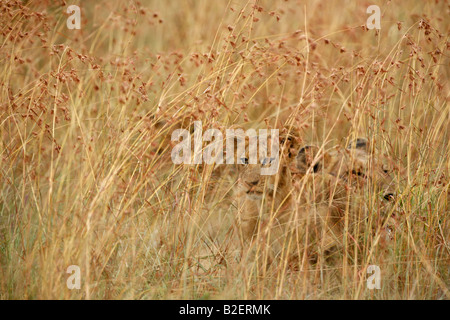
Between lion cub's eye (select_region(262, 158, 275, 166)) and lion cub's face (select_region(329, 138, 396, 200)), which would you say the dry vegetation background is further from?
lion cub's eye (select_region(262, 158, 275, 166))

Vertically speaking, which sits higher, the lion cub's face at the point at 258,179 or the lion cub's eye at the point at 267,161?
the lion cub's eye at the point at 267,161

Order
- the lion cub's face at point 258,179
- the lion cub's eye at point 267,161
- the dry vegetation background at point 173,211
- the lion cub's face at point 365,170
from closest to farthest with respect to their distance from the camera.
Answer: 1. the dry vegetation background at point 173,211
2. the lion cub's face at point 365,170
3. the lion cub's eye at point 267,161
4. the lion cub's face at point 258,179

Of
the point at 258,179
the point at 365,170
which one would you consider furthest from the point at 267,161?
the point at 365,170

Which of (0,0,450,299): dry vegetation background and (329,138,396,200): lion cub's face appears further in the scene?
(329,138,396,200): lion cub's face

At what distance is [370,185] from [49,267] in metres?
2.07

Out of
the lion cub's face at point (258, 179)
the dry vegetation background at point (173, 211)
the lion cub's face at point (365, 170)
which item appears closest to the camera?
the dry vegetation background at point (173, 211)

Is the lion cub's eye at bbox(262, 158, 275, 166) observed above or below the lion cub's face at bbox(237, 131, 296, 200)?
above

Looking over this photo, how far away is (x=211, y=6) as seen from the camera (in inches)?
283

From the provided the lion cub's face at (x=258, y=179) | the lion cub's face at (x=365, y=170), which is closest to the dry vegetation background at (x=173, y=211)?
the lion cub's face at (x=365, y=170)

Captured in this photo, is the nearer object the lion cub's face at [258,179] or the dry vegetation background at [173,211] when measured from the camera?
the dry vegetation background at [173,211]

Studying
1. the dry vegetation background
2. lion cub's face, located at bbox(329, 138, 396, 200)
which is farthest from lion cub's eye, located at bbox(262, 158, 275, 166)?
lion cub's face, located at bbox(329, 138, 396, 200)

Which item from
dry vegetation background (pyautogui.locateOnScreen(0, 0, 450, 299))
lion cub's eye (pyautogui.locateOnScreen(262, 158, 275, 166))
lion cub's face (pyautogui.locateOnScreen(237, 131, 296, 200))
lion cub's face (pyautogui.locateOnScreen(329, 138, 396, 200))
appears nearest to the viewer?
dry vegetation background (pyautogui.locateOnScreen(0, 0, 450, 299))

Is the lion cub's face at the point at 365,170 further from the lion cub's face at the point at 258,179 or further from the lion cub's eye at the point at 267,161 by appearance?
the lion cub's eye at the point at 267,161
